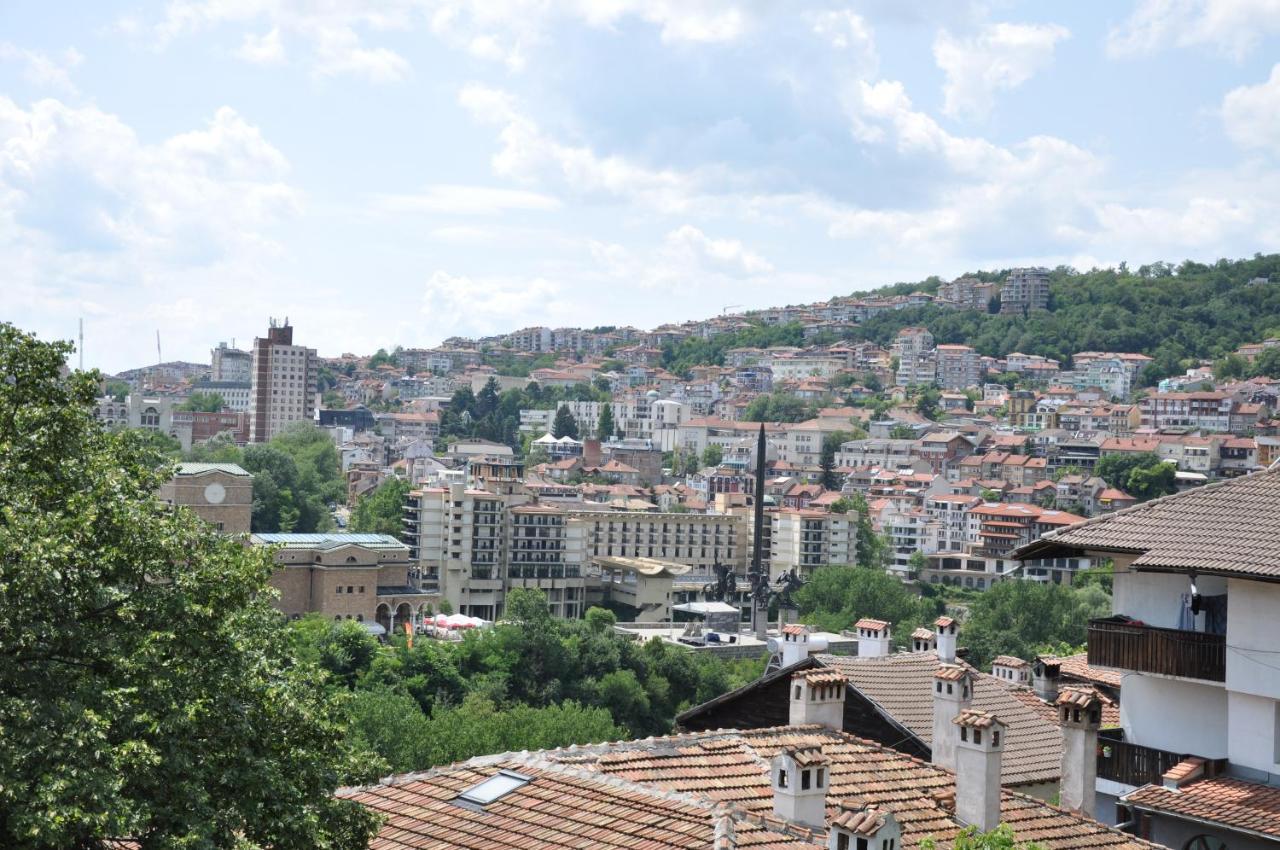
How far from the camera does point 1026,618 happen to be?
66875 millimetres

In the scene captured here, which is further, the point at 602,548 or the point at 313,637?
the point at 602,548

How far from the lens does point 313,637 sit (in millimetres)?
46906

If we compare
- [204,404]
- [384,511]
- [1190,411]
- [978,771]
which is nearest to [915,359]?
[1190,411]

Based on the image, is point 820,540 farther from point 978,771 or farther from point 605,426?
point 978,771

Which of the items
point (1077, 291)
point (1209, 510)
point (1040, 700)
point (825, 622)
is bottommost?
point (825, 622)

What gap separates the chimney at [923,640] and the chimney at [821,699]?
4003 mm

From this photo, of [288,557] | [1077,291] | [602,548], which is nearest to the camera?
[288,557]

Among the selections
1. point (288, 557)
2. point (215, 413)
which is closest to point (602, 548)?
point (288, 557)

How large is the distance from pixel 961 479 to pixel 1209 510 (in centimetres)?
10377

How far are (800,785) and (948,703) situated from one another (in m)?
2.34

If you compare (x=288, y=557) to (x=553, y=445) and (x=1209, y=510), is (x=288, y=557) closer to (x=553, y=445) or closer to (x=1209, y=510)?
(x=1209, y=510)

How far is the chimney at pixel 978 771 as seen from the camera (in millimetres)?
9836

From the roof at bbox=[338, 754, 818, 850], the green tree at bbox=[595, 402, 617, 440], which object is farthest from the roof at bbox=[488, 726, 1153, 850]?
the green tree at bbox=[595, 402, 617, 440]

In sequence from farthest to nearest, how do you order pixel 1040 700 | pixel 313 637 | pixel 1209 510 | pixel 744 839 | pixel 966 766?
pixel 313 637 < pixel 1040 700 < pixel 1209 510 < pixel 966 766 < pixel 744 839
